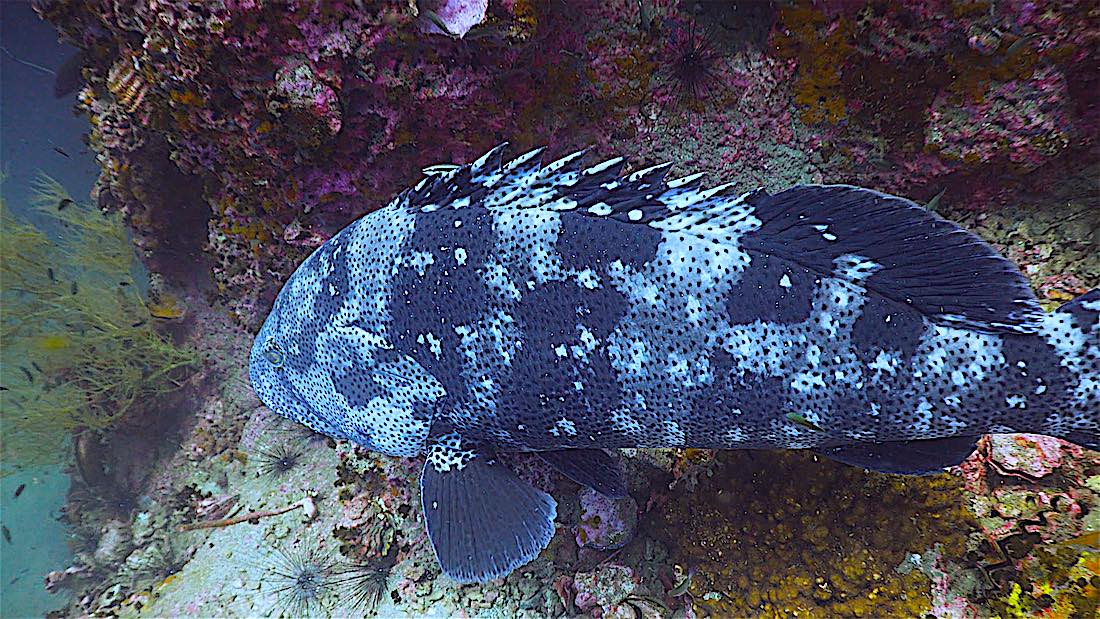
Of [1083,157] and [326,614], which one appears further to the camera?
[326,614]

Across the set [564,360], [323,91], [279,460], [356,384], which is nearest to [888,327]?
[564,360]

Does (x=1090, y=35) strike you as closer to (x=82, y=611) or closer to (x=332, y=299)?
(x=332, y=299)

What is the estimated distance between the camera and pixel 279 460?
4.69 m

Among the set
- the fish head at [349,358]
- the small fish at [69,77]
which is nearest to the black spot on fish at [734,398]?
the fish head at [349,358]

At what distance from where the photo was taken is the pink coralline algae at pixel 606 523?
341 cm

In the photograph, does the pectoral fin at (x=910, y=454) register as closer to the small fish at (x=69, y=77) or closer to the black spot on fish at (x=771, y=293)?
the black spot on fish at (x=771, y=293)

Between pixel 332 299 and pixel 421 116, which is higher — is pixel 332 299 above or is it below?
below

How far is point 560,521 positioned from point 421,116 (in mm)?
2701

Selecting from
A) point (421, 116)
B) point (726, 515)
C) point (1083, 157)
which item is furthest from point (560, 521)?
point (1083, 157)

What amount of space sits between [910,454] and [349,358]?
8.74 feet

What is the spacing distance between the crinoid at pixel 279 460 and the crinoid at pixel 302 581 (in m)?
0.77

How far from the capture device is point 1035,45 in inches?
95.8

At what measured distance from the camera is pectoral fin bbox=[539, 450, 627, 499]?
9.27 ft

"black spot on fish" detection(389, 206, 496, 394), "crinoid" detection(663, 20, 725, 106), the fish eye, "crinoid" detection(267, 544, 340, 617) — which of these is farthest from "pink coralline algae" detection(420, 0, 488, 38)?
"crinoid" detection(267, 544, 340, 617)
